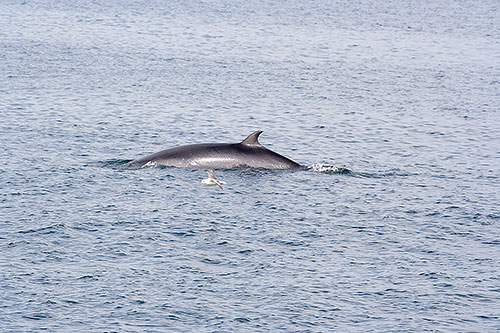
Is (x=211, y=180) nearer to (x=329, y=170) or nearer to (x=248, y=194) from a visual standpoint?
(x=248, y=194)

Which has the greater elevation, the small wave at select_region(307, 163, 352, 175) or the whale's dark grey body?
the whale's dark grey body

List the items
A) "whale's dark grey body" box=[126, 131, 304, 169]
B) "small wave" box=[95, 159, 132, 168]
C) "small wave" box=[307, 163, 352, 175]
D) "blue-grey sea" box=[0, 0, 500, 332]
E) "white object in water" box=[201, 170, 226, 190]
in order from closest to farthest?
"blue-grey sea" box=[0, 0, 500, 332]
"white object in water" box=[201, 170, 226, 190]
"whale's dark grey body" box=[126, 131, 304, 169]
"small wave" box=[95, 159, 132, 168]
"small wave" box=[307, 163, 352, 175]

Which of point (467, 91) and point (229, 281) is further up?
point (467, 91)

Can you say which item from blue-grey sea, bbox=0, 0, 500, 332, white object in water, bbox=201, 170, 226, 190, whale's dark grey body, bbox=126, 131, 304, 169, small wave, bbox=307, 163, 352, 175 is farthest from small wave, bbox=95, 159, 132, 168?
small wave, bbox=307, 163, 352, 175

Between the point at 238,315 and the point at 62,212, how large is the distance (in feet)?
30.5

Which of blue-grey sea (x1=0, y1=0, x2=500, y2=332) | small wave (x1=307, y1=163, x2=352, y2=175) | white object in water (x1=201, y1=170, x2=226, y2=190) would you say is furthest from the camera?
small wave (x1=307, y1=163, x2=352, y2=175)

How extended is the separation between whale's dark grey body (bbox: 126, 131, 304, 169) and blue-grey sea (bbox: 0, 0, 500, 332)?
0.48 metres

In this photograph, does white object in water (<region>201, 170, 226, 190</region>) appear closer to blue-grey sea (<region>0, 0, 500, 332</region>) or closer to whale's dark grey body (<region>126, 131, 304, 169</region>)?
blue-grey sea (<region>0, 0, 500, 332</region>)

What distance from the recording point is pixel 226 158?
33.0 metres

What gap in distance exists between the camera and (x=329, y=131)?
42000 millimetres

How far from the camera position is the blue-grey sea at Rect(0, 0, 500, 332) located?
2209 centimetres

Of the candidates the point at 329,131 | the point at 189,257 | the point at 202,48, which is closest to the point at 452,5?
the point at 202,48

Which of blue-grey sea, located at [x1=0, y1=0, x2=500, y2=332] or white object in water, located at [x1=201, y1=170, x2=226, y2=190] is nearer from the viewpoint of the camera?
blue-grey sea, located at [x1=0, y1=0, x2=500, y2=332]

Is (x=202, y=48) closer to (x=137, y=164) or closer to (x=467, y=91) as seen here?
(x=467, y=91)
